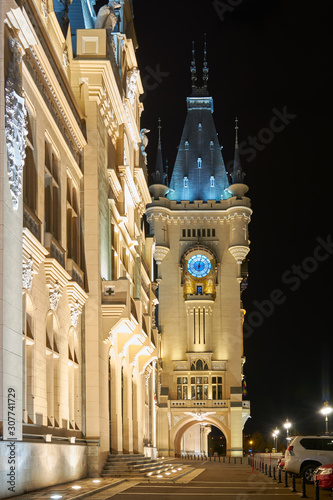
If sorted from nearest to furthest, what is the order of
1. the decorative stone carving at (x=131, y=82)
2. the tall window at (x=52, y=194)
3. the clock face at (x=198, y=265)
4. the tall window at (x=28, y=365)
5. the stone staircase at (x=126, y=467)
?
1. the tall window at (x=28, y=365)
2. the tall window at (x=52, y=194)
3. the stone staircase at (x=126, y=467)
4. the decorative stone carving at (x=131, y=82)
5. the clock face at (x=198, y=265)

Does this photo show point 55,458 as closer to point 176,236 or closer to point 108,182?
point 108,182

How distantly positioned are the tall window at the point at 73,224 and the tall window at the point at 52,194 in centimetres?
213

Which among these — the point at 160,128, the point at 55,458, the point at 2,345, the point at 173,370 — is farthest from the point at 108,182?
the point at 160,128

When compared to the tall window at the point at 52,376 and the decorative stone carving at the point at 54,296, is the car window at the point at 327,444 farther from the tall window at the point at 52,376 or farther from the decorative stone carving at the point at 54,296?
the decorative stone carving at the point at 54,296

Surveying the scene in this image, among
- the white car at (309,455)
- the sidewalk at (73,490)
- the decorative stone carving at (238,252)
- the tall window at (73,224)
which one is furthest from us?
the decorative stone carving at (238,252)

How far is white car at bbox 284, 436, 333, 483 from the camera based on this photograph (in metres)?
32.1

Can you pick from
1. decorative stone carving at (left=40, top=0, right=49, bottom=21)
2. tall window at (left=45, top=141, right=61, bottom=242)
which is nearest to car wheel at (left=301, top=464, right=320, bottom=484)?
tall window at (left=45, top=141, right=61, bottom=242)

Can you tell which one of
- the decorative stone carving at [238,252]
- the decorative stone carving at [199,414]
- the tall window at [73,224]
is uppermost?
the decorative stone carving at [238,252]

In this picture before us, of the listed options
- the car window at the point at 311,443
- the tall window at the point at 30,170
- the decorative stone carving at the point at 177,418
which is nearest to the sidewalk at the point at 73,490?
the car window at the point at 311,443

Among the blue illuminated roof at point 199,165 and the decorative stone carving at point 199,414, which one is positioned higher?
the blue illuminated roof at point 199,165

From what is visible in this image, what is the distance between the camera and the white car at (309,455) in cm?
3209

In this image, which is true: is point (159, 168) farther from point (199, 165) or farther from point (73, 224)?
point (73, 224)

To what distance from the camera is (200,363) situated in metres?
109

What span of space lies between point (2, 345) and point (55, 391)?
9439 millimetres
